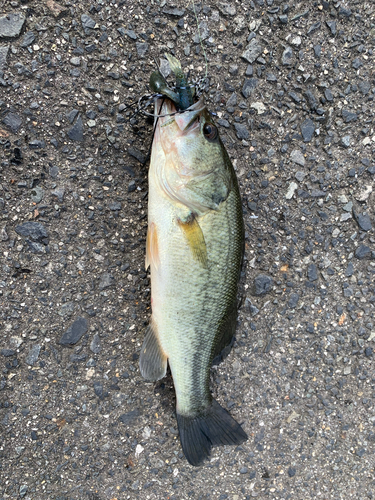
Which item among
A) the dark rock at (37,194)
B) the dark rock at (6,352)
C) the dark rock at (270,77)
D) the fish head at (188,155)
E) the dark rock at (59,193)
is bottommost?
the dark rock at (6,352)

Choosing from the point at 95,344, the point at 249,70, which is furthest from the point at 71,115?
the point at 95,344

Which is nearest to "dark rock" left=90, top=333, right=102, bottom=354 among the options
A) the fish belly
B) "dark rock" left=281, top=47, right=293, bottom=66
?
the fish belly

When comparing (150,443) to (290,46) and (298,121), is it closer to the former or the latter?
(298,121)

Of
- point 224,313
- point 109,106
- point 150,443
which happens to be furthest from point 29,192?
point 150,443

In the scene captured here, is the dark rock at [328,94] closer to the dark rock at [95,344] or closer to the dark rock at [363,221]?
the dark rock at [363,221]

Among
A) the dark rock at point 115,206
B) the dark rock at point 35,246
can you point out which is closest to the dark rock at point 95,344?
the dark rock at point 35,246

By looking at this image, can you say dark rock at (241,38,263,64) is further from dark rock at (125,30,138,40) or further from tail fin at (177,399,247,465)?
tail fin at (177,399,247,465)
